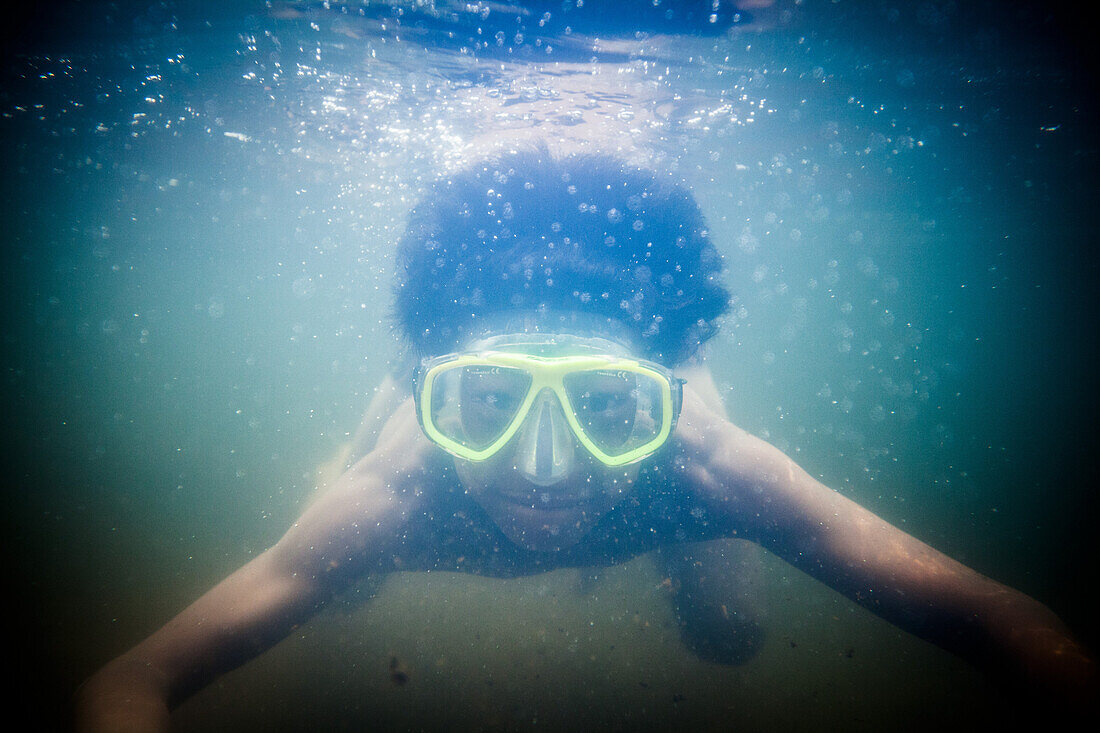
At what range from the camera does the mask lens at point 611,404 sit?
281 centimetres

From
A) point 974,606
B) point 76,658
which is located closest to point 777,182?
point 974,606

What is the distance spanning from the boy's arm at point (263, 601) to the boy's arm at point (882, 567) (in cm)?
218

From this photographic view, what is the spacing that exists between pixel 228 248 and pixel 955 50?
49347 mm

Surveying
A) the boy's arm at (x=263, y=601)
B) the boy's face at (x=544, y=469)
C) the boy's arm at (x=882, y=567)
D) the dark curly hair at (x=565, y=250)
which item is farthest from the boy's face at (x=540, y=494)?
the dark curly hair at (x=565, y=250)

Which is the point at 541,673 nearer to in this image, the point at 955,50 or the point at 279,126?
the point at 955,50

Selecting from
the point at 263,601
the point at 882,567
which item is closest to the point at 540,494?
the point at 263,601

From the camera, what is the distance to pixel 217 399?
2066 inches

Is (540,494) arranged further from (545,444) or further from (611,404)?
(611,404)

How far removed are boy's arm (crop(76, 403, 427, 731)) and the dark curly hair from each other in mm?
1190

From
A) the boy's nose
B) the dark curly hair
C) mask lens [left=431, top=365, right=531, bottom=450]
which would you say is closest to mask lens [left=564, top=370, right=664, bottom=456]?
the boy's nose

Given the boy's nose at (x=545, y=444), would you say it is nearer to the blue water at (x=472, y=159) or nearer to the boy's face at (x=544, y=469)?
the boy's face at (x=544, y=469)

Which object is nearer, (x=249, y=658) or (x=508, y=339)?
(x=249, y=658)

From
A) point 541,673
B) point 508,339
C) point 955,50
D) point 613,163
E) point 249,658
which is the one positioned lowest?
point 541,673

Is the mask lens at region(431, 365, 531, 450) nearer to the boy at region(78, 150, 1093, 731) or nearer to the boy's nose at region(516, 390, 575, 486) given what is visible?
the boy at region(78, 150, 1093, 731)
